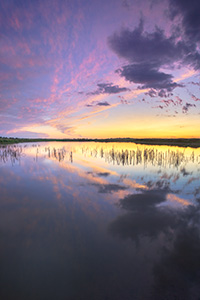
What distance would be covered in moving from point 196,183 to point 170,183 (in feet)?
7.27

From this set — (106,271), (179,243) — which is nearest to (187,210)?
(179,243)

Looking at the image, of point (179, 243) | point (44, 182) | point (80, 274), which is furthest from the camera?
point (44, 182)

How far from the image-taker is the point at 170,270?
4434 millimetres

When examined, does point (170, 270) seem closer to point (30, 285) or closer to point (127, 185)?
point (30, 285)

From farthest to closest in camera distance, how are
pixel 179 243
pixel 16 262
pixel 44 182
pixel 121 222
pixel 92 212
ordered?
pixel 44 182
pixel 92 212
pixel 121 222
pixel 179 243
pixel 16 262

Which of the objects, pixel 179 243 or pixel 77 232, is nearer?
pixel 179 243

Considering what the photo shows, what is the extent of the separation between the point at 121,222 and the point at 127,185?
5688 mm

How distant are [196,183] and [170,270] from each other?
10.6 metres

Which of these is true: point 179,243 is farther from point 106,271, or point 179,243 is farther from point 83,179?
point 83,179

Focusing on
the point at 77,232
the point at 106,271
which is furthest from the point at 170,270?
the point at 77,232

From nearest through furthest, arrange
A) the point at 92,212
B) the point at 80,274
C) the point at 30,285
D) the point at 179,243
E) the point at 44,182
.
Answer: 1. the point at 30,285
2. the point at 80,274
3. the point at 179,243
4. the point at 92,212
5. the point at 44,182

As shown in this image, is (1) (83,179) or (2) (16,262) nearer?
(2) (16,262)

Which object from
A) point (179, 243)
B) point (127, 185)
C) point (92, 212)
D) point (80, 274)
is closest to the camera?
point (80, 274)

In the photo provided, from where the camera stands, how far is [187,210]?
8.18m
